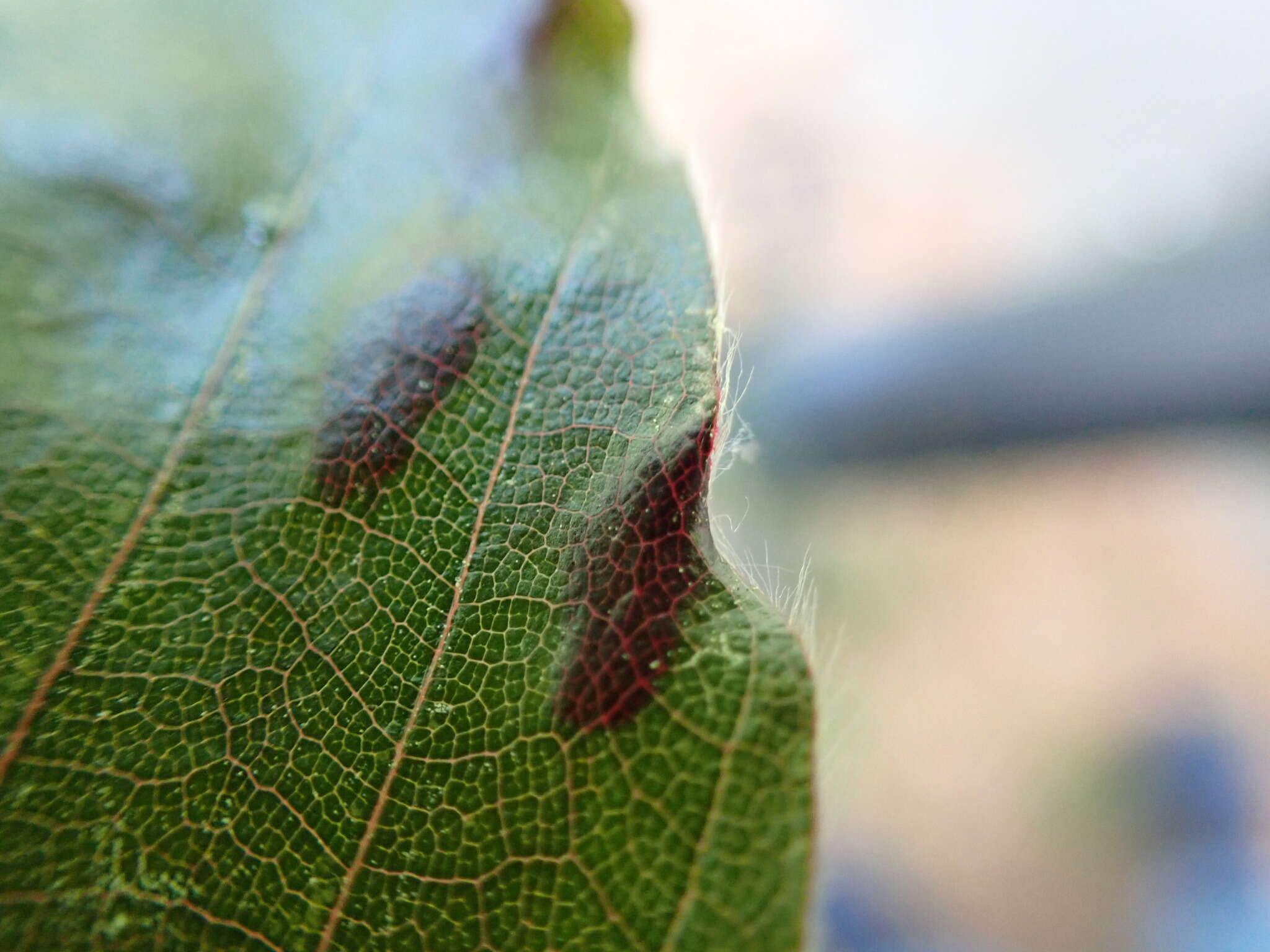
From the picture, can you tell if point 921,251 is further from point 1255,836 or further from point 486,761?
point 486,761

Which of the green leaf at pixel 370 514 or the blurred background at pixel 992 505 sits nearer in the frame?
the green leaf at pixel 370 514

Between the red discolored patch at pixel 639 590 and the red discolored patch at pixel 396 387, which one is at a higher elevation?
the red discolored patch at pixel 396 387

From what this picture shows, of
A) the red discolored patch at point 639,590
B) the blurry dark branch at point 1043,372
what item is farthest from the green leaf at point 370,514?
the blurry dark branch at point 1043,372

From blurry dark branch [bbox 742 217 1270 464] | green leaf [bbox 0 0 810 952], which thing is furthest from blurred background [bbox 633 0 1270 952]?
green leaf [bbox 0 0 810 952]

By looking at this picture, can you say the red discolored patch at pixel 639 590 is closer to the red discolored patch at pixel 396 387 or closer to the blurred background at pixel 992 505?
the red discolored patch at pixel 396 387

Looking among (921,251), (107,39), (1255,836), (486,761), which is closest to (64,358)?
(107,39)

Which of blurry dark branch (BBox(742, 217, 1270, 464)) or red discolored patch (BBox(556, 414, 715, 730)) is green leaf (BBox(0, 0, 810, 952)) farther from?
blurry dark branch (BBox(742, 217, 1270, 464))

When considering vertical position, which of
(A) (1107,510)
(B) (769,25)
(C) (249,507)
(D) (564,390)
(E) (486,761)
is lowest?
(E) (486,761)
